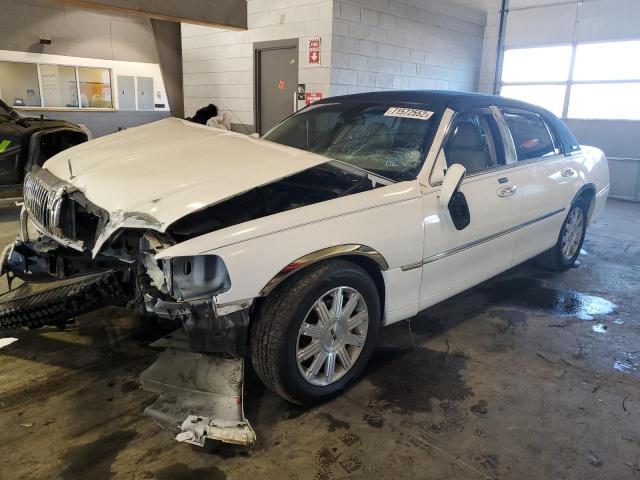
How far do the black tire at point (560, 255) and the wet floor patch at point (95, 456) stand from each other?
383cm

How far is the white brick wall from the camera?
7.03 metres

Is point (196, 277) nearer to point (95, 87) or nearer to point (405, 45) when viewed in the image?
point (405, 45)

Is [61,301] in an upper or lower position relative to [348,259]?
lower

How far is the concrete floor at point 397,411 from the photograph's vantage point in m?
2.13

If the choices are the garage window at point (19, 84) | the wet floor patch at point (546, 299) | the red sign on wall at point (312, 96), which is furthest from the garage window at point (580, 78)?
the garage window at point (19, 84)

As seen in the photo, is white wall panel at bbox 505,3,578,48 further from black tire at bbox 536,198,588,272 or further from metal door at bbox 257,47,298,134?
black tire at bbox 536,198,588,272

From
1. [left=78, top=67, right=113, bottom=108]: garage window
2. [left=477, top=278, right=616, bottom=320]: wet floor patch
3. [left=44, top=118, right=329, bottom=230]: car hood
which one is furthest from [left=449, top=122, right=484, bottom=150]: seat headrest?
[left=78, top=67, right=113, bottom=108]: garage window

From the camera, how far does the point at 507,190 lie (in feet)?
11.0

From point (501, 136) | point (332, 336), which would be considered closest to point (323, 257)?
point (332, 336)

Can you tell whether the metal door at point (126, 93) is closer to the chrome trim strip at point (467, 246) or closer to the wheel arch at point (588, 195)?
the wheel arch at point (588, 195)

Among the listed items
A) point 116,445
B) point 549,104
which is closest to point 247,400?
point 116,445

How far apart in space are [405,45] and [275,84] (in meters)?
2.24

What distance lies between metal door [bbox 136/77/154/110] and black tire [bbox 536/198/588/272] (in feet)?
38.7

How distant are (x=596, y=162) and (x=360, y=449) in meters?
3.91
